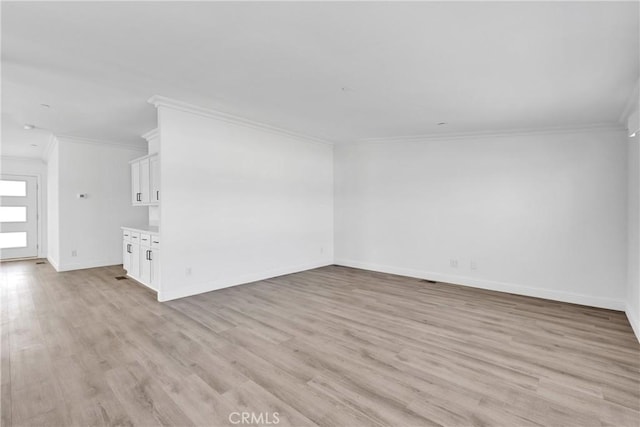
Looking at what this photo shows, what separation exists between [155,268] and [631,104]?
626 cm

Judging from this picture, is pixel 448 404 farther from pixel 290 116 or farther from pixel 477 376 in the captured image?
pixel 290 116

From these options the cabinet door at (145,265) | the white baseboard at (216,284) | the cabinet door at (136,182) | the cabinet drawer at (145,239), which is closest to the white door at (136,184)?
the cabinet door at (136,182)

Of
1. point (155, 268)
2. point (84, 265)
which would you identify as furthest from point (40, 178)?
point (155, 268)

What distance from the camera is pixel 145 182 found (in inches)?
202

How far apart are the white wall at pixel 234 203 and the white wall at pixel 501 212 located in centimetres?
103

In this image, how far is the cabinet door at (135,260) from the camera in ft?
16.5

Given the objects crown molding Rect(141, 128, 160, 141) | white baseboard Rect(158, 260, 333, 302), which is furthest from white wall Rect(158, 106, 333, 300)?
crown molding Rect(141, 128, 160, 141)

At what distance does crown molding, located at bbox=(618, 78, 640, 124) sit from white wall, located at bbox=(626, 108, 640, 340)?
31 cm

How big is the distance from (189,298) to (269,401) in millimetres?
2584

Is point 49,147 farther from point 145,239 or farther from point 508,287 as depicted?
point 508,287

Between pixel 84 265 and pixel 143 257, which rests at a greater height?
pixel 143 257

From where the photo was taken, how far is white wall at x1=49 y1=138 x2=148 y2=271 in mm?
5988

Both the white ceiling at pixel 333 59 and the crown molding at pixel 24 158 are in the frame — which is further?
the crown molding at pixel 24 158

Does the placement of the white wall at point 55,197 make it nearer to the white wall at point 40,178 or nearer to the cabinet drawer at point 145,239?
the white wall at point 40,178
